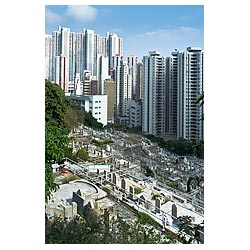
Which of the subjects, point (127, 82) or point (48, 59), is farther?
point (127, 82)

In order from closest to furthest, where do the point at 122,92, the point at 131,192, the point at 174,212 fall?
1. the point at 174,212
2. the point at 131,192
3. the point at 122,92

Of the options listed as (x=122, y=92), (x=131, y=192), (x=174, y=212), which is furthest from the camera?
(x=122, y=92)

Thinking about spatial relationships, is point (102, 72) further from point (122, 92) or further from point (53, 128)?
point (53, 128)

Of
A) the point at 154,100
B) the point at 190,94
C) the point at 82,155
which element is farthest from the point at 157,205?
the point at 190,94

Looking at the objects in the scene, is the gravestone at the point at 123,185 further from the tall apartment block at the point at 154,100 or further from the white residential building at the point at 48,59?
the white residential building at the point at 48,59
